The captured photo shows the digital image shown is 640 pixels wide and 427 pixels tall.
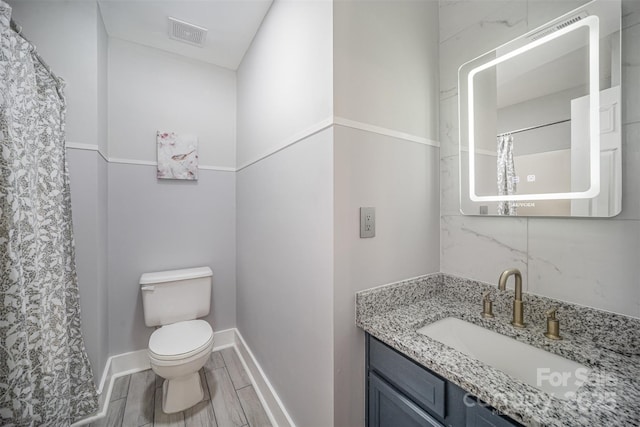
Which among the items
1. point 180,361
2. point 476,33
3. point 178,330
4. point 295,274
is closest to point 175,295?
point 178,330

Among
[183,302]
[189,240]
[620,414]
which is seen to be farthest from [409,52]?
[183,302]

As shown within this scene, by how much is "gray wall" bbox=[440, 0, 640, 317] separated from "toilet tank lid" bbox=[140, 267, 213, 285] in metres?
1.78

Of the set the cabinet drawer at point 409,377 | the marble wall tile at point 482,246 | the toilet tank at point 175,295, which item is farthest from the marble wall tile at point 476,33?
the toilet tank at point 175,295

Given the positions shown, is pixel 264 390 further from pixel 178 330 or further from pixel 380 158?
pixel 380 158

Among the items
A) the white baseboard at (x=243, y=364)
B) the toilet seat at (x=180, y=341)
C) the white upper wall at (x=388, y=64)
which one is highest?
the white upper wall at (x=388, y=64)

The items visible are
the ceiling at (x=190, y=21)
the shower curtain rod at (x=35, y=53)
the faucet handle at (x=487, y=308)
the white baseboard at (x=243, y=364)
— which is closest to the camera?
the shower curtain rod at (x=35, y=53)

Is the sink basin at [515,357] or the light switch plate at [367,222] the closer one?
the sink basin at [515,357]

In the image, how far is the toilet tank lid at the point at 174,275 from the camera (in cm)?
192

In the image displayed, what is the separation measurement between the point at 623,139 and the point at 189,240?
2.59 metres

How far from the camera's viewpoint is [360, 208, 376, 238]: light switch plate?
1.13 meters

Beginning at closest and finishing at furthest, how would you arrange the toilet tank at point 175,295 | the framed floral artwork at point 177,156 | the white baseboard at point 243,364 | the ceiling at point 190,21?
the white baseboard at point 243,364 < the ceiling at point 190,21 < the toilet tank at point 175,295 < the framed floral artwork at point 177,156

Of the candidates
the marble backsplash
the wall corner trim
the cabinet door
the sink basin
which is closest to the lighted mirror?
the wall corner trim

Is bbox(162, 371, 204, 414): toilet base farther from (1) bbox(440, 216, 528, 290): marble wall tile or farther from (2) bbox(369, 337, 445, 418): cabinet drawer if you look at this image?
(1) bbox(440, 216, 528, 290): marble wall tile

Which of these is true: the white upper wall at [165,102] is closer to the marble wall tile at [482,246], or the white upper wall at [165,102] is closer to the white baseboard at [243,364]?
the white baseboard at [243,364]
